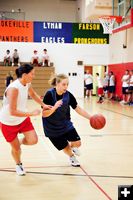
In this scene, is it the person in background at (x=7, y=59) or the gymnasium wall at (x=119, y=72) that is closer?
the gymnasium wall at (x=119, y=72)

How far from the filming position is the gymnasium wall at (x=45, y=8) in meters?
27.5

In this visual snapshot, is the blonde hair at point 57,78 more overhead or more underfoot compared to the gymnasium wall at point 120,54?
more underfoot

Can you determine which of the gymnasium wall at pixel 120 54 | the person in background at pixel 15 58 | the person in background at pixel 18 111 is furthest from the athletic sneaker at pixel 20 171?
the person in background at pixel 15 58

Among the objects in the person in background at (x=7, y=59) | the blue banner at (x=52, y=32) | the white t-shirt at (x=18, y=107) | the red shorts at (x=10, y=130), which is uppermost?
the blue banner at (x=52, y=32)

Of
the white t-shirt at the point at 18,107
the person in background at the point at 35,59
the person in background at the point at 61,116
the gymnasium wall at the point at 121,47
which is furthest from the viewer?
the person in background at the point at 35,59

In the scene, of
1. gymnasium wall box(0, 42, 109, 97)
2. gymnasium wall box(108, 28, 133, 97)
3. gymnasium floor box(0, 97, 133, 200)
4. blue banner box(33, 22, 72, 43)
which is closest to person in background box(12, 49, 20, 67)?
gymnasium wall box(0, 42, 109, 97)

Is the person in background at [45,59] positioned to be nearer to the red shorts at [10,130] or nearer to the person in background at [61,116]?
the person in background at [61,116]

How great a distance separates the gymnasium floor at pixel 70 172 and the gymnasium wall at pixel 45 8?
70.1 ft

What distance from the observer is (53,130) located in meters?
5.13

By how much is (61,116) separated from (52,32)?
19.1 meters

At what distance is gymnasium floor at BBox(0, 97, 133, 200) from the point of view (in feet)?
13.6

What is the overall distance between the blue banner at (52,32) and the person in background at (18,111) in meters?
19.1

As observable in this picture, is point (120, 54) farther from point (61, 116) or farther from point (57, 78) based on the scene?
point (57, 78)

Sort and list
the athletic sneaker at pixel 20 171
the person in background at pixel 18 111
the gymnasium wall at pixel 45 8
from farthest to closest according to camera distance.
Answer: the gymnasium wall at pixel 45 8
the athletic sneaker at pixel 20 171
the person in background at pixel 18 111
